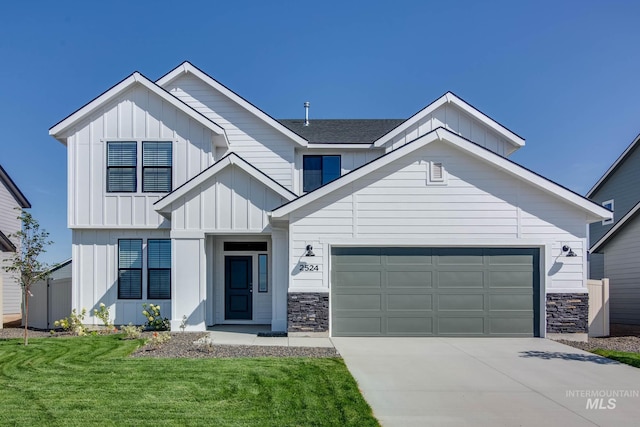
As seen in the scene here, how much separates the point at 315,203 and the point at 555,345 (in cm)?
665

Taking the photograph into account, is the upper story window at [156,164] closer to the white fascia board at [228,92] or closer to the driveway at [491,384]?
the white fascia board at [228,92]

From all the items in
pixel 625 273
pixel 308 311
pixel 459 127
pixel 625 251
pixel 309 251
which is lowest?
pixel 308 311

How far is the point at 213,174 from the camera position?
11.8 meters

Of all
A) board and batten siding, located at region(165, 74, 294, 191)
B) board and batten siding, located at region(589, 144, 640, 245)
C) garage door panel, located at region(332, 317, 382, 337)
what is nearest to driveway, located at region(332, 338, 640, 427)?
garage door panel, located at region(332, 317, 382, 337)

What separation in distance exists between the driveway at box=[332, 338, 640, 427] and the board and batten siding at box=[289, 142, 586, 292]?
2.51 m

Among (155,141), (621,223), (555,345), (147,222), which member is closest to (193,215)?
(147,222)

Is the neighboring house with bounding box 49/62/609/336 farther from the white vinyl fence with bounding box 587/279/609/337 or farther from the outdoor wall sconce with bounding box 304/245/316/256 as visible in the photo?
the white vinyl fence with bounding box 587/279/609/337

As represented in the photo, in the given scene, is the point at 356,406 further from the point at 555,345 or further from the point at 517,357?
the point at 555,345

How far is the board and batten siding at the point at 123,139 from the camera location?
1316 centimetres

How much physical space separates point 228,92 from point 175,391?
11016 millimetres

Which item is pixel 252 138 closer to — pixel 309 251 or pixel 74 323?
pixel 309 251

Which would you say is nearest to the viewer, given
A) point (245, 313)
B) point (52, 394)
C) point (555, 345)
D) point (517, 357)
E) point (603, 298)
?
point (52, 394)

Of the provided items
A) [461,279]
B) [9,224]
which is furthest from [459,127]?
[9,224]

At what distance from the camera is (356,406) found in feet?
18.9
